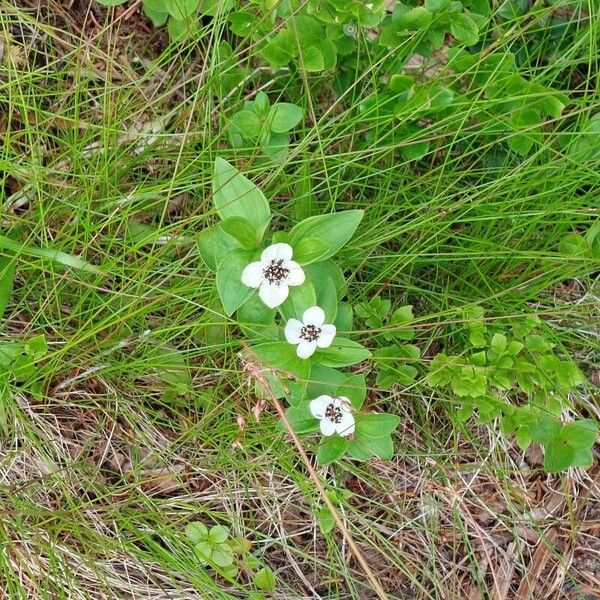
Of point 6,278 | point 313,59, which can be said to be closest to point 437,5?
point 313,59

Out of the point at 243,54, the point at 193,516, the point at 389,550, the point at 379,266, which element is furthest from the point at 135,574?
the point at 243,54

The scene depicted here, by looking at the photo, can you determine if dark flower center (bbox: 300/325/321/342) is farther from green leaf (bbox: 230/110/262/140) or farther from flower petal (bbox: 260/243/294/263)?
green leaf (bbox: 230/110/262/140)

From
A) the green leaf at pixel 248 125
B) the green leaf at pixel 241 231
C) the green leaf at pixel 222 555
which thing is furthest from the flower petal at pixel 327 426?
the green leaf at pixel 248 125

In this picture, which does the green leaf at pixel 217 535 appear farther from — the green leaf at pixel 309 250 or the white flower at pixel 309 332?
the green leaf at pixel 309 250

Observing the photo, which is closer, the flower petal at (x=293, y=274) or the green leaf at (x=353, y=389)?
the flower petal at (x=293, y=274)

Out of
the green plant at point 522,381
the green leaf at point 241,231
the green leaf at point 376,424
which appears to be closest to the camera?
the green leaf at point 241,231

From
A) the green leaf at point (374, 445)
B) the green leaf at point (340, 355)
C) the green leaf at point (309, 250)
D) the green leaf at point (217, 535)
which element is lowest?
the green leaf at point (217, 535)
